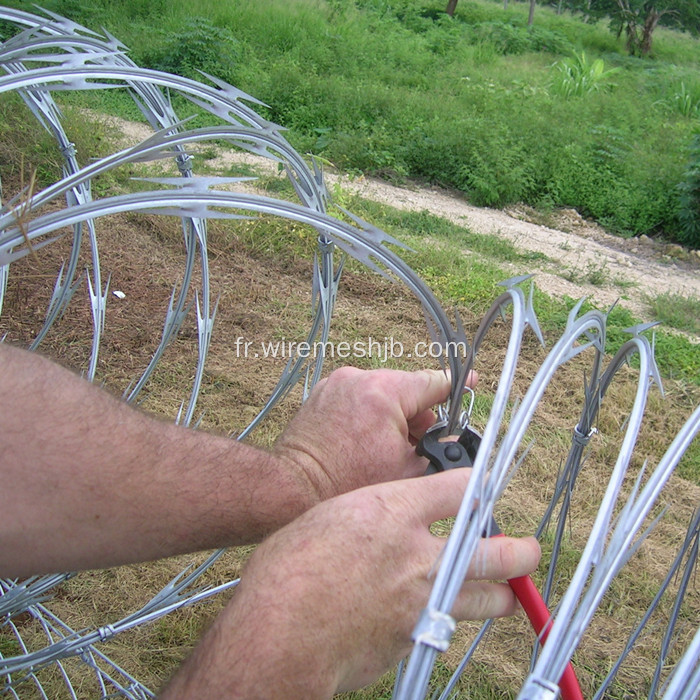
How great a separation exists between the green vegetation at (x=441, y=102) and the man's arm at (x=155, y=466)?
4.88 meters

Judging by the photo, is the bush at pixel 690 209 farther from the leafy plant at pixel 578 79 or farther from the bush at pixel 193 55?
the bush at pixel 193 55

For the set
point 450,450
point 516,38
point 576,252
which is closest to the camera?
point 450,450

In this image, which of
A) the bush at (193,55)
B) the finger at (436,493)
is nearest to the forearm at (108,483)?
the finger at (436,493)

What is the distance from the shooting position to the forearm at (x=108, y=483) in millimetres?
960

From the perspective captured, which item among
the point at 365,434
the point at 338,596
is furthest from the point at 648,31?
the point at 338,596

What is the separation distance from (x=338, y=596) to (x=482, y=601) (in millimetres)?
211

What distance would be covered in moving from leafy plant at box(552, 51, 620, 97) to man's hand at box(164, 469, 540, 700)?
8.66m

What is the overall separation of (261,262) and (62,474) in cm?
312

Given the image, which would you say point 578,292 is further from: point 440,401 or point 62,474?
point 62,474

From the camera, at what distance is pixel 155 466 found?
107 cm

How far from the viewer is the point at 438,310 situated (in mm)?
1127

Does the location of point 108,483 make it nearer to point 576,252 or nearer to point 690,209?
point 576,252

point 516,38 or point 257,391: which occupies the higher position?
point 516,38

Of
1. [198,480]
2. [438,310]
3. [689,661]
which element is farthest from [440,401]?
[689,661]
